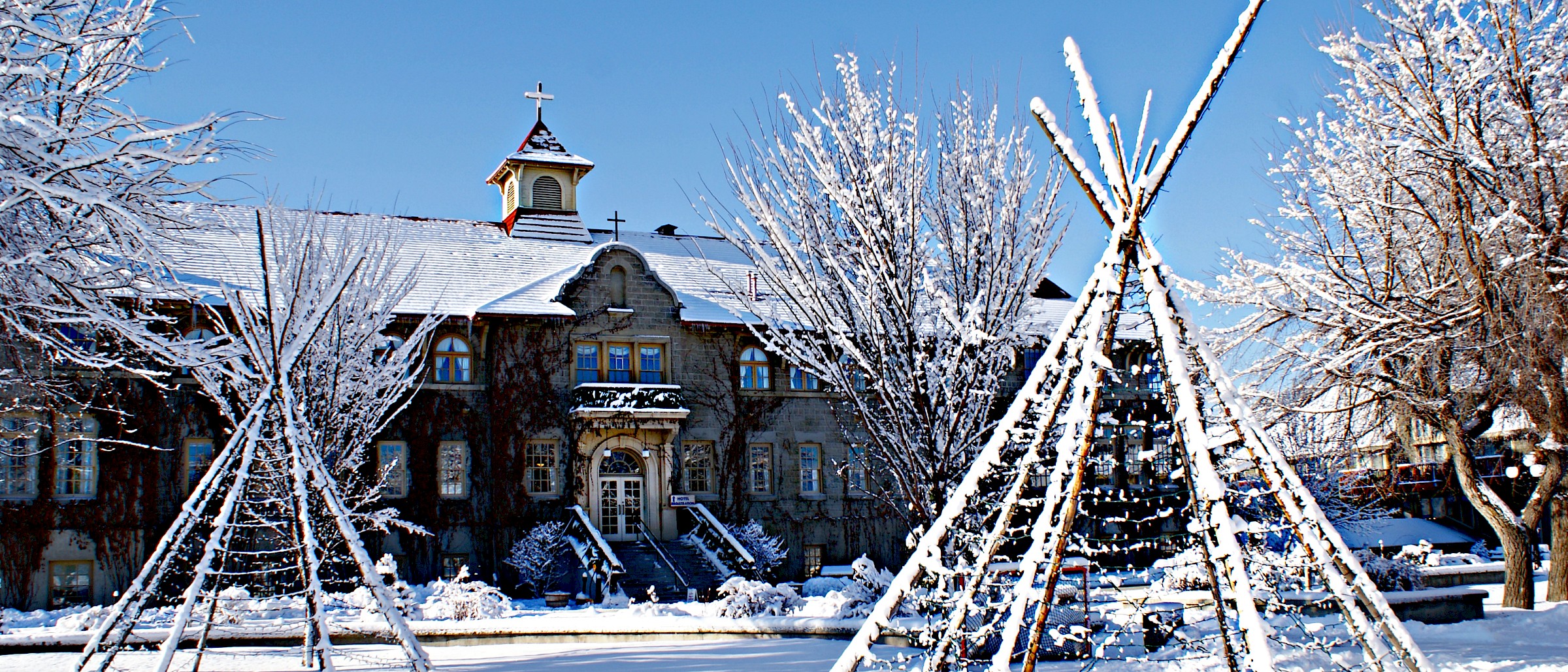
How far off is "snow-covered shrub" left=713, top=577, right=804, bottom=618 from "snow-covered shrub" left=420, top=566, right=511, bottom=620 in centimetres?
376

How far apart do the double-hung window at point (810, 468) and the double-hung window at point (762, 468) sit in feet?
2.65

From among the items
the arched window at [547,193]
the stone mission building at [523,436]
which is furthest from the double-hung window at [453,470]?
the arched window at [547,193]

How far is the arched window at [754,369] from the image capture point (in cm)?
2894

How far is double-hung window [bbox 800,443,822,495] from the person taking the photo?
2914cm

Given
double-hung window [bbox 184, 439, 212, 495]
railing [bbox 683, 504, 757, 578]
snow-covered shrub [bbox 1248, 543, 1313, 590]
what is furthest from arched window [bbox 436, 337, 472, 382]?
snow-covered shrub [bbox 1248, 543, 1313, 590]

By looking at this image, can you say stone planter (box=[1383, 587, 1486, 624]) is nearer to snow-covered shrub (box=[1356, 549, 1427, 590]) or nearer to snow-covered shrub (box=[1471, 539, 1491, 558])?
snow-covered shrub (box=[1356, 549, 1427, 590])

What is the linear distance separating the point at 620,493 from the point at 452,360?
4.86 metres

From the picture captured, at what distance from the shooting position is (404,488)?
26141 mm

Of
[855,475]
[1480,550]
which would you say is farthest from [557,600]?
[1480,550]

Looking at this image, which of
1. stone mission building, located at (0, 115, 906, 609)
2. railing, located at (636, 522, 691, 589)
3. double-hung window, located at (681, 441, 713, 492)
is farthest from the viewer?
double-hung window, located at (681, 441, 713, 492)

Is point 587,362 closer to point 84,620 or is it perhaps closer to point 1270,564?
point 84,620

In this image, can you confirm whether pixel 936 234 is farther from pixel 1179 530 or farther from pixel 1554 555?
pixel 1179 530

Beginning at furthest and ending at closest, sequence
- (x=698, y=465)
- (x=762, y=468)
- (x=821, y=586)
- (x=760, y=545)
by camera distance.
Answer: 1. (x=762, y=468)
2. (x=698, y=465)
3. (x=760, y=545)
4. (x=821, y=586)

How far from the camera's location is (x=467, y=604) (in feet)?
62.1
